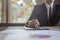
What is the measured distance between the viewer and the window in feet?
5.26

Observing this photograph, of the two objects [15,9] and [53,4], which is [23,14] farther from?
[53,4]

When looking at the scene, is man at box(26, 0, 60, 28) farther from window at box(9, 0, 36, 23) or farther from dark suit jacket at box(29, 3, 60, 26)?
window at box(9, 0, 36, 23)

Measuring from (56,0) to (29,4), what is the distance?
13.4 inches

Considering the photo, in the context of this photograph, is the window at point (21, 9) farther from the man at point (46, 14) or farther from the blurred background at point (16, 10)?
the man at point (46, 14)

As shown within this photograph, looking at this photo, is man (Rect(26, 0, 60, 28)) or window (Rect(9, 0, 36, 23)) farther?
window (Rect(9, 0, 36, 23))

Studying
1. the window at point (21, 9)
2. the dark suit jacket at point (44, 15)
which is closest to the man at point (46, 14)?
the dark suit jacket at point (44, 15)

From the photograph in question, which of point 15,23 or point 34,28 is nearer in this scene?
point 34,28

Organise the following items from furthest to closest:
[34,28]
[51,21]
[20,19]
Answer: [20,19], [51,21], [34,28]

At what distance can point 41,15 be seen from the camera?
4.98 ft

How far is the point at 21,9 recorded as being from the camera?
5.29 ft

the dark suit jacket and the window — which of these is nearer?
the dark suit jacket

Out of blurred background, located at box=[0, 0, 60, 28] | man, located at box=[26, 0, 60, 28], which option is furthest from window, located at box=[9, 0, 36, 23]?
man, located at box=[26, 0, 60, 28]

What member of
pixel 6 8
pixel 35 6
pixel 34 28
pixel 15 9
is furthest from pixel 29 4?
pixel 34 28

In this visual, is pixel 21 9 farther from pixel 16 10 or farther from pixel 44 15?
pixel 44 15
